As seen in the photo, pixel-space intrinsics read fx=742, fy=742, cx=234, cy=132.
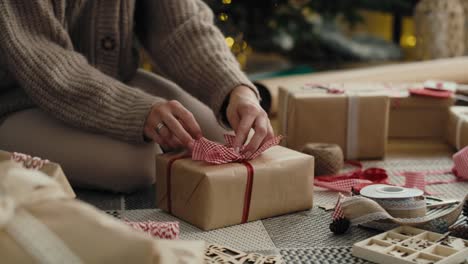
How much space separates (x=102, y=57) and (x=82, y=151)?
25 centimetres

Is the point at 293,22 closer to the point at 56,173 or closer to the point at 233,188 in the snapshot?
the point at 233,188

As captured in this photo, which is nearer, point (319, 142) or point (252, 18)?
point (319, 142)

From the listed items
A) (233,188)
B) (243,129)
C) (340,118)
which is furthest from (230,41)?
(233,188)

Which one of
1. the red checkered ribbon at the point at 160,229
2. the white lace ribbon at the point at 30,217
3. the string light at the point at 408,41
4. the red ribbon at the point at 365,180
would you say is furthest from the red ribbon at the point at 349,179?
the string light at the point at 408,41

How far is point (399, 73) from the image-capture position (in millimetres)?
2256

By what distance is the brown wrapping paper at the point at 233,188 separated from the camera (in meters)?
1.20

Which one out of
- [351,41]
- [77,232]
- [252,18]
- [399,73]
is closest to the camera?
[77,232]

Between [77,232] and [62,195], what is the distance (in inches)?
2.6

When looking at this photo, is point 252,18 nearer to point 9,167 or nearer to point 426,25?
point 426,25

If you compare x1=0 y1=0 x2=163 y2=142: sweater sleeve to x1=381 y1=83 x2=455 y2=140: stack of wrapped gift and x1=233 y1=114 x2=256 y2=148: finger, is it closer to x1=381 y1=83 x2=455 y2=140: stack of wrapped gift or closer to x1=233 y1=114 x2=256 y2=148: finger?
x1=233 y1=114 x2=256 y2=148: finger

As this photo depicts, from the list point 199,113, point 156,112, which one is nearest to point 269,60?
point 199,113

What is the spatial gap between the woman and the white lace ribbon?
0.49m

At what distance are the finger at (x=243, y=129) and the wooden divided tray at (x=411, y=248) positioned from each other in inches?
11.2

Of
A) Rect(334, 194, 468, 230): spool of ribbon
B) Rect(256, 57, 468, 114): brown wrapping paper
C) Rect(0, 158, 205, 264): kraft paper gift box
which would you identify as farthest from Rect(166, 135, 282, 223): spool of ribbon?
Rect(256, 57, 468, 114): brown wrapping paper
